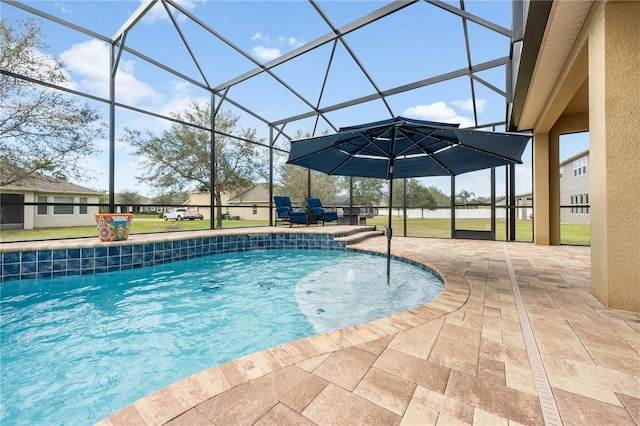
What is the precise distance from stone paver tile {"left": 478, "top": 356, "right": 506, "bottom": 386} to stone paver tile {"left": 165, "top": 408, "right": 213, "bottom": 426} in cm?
132

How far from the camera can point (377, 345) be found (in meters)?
1.58

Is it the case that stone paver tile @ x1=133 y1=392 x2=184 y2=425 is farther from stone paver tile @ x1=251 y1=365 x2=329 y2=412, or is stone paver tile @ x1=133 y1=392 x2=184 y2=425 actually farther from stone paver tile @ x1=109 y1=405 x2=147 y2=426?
stone paver tile @ x1=251 y1=365 x2=329 y2=412

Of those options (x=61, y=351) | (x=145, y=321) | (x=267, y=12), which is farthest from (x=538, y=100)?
(x=61, y=351)

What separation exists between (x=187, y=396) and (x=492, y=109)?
8.67 m

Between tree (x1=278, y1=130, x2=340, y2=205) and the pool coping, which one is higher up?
tree (x1=278, y1=130, x2=340, y2=205)

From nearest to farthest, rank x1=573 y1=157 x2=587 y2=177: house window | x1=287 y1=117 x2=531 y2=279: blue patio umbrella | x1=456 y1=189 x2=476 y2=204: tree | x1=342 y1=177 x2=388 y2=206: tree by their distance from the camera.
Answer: x1=287 y1=117 x2=531 y2=279: blue patio umbrella < x1=456 y1=189 x2=476 y2=204: tree < x1=573 y1=157 x2=587 y2=177: house window < x1=342 y1=177 x2=388 y2=206: tree

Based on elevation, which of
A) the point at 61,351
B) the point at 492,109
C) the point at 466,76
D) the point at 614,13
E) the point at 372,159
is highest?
the point at 466,76

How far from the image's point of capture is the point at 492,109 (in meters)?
6.83

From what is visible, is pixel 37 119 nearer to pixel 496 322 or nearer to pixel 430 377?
pixel 430 377

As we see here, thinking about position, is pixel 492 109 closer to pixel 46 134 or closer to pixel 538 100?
pixel 538 100

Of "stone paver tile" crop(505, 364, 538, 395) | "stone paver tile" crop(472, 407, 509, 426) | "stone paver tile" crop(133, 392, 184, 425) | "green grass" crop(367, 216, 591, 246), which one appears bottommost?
"stone paver tile" crop(505, 364, 538, 395)

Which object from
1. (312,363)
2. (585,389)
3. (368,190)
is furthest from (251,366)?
(368,190)

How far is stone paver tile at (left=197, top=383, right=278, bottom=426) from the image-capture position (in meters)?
1.00

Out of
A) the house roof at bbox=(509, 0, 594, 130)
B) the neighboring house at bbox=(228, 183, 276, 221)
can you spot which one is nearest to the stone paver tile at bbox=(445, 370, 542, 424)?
the house roof at bbox=(509, 0, 594, 130)
